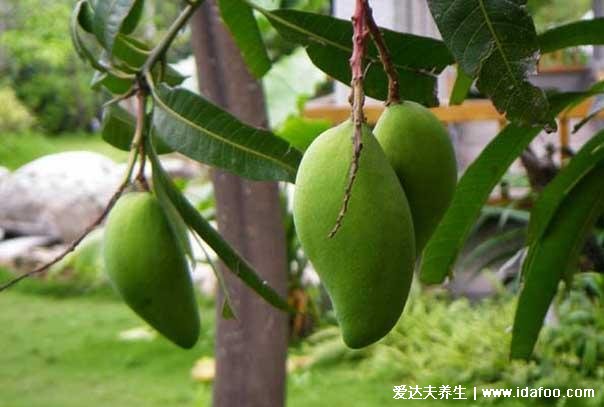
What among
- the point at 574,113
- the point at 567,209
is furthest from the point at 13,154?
the point at 567,209

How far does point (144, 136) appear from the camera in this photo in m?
0.55

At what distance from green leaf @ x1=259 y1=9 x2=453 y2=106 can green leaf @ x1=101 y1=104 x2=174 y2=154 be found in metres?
0.14

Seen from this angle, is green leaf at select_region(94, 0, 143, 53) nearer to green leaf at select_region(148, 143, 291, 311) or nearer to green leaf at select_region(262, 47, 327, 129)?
green leaf at select_region(148, 143, 291, 311)

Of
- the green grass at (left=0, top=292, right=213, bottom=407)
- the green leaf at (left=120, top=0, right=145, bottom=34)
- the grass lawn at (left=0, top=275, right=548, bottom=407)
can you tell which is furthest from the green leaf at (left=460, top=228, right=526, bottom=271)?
the green leaf at (left=120, top=0, right=145, bottom=34)

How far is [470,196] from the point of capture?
73 cm

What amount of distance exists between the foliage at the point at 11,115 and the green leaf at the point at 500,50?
30.5 feet

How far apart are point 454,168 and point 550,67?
4.76 metres

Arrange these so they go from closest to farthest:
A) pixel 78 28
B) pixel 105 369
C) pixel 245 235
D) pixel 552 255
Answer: pixel 78 28 < pixel 552 255 < pixel 245 235 < pixel 105 369

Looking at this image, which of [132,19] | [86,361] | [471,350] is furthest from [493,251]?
[132,19]

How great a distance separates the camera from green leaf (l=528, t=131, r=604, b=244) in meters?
0.83

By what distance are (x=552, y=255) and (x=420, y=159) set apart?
18.5 inches

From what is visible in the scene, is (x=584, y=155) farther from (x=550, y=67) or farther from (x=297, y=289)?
(x=550, y=67)

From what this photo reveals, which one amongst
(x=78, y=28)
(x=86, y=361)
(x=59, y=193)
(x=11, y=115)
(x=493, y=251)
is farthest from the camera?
(x=11, y=115)

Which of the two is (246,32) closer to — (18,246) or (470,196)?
(470,196)
